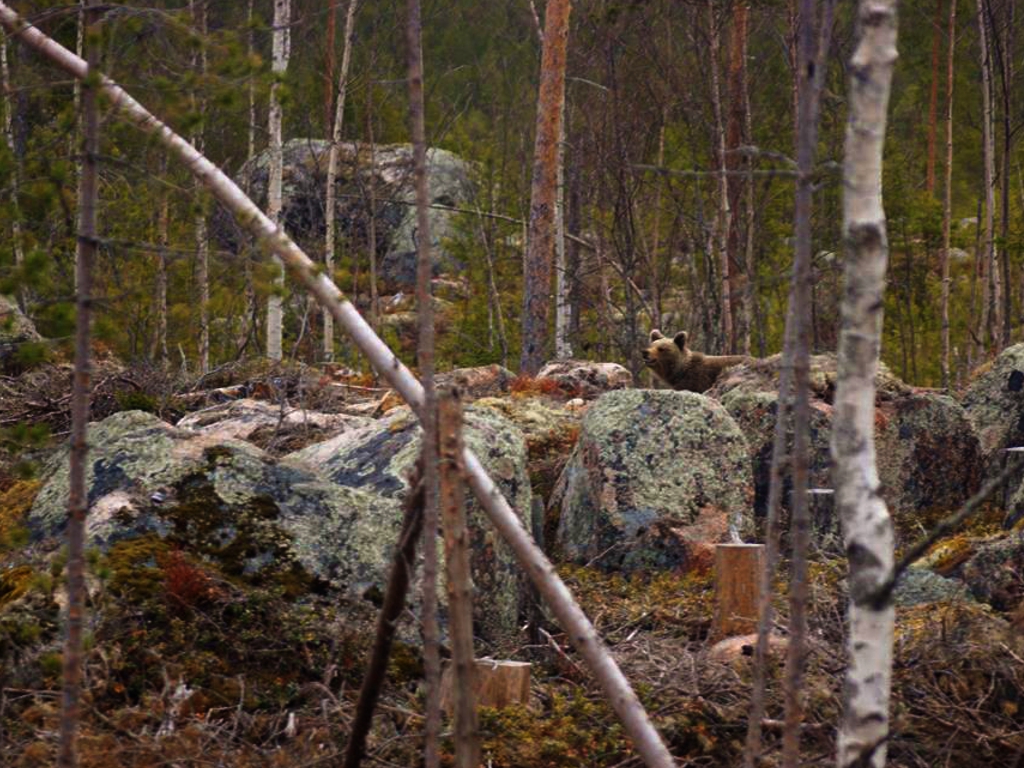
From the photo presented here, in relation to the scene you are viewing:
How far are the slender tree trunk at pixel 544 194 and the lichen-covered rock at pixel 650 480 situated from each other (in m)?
5.86

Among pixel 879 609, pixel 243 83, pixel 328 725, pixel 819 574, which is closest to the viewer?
pixel 879 609

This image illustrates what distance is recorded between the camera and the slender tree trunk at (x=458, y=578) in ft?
15.6

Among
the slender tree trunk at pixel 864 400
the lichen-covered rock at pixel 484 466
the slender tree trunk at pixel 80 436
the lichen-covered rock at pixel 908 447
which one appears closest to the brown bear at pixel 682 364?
the lichen-covered rock at pixel 908 447

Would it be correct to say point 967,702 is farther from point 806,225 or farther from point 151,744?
point 151,744

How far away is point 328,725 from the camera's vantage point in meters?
5.73

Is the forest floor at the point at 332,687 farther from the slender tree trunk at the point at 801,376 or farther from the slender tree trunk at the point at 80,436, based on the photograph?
the slender tree trunk at the point at 801,376

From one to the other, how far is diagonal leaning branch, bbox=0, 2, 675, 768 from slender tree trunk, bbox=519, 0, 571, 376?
10165 millimetres

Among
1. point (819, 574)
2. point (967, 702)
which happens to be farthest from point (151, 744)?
point (819, 574)

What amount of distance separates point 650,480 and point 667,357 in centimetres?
411

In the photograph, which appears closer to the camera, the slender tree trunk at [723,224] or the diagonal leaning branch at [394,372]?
the diagonal leaning branch at [394,372]

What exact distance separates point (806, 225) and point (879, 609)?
1263 mm

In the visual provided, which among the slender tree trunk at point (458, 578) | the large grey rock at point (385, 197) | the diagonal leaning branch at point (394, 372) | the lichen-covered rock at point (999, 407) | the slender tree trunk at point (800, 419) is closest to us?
the slender tree trunk at point (800, 419)

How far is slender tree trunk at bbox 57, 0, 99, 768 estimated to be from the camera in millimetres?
4566

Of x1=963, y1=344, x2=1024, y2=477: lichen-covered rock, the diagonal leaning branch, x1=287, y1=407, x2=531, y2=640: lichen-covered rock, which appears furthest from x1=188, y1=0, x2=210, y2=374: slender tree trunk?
x1=963, y1=344, x2=1024, y2=477: lichen-covered rock
